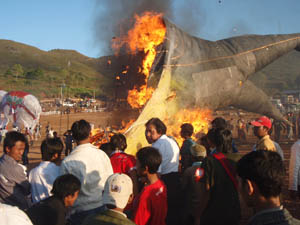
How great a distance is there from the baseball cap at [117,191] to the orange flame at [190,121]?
6.47 m

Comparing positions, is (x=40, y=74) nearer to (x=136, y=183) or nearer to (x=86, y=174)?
(x=136, y=183)

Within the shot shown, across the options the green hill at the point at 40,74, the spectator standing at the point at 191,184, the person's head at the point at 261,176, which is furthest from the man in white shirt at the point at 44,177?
the green hill at the point at 40,74

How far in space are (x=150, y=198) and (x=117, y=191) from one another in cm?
72

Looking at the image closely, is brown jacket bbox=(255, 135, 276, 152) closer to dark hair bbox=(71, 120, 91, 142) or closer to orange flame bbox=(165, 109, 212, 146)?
dark hair bbox=(71, 120, 91, 142)

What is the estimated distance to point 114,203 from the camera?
91.0 inches

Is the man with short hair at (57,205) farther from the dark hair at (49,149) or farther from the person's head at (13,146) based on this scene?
the person's head at (13,146)

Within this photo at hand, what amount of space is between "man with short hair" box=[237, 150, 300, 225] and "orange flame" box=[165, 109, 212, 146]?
688cm

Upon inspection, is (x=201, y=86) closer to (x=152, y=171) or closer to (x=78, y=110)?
(x=152, y=171)

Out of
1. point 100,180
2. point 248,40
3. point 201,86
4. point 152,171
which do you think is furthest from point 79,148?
point 248,40

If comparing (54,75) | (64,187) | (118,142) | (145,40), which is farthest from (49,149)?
(54,75)

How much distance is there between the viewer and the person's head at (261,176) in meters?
1.87

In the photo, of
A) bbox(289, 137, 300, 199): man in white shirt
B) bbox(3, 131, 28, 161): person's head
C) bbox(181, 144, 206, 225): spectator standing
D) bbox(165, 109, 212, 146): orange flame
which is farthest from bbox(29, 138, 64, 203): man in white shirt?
bbox(165, 109, 212, 146): orange flame

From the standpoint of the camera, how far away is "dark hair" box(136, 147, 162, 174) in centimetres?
320

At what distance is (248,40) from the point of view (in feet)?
37.3
